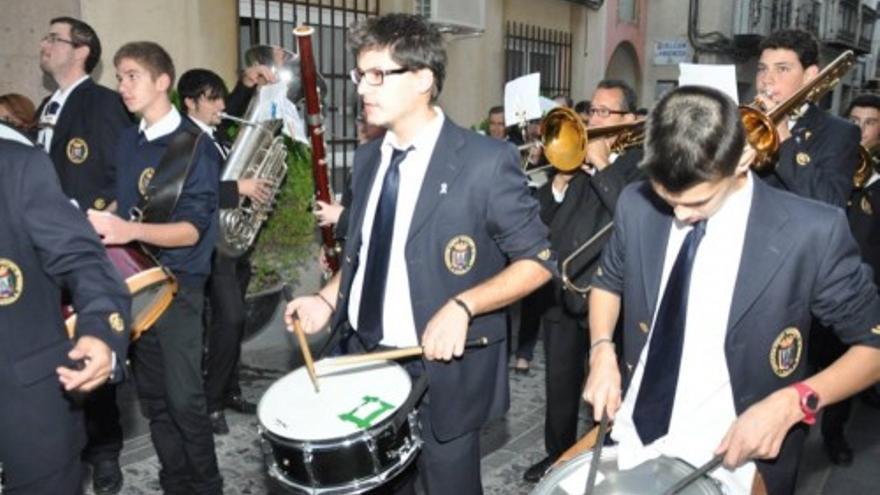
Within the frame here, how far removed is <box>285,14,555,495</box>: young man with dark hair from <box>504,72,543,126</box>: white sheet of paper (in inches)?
77.7

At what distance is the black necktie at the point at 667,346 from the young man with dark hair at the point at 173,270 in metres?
2.27

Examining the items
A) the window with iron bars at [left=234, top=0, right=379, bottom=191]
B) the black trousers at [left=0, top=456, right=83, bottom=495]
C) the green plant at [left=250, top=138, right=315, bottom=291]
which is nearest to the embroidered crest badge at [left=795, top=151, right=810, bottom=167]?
the black trousers at [left=0, top=456, right=83, bottom=495]

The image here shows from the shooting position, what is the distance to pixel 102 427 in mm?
4152

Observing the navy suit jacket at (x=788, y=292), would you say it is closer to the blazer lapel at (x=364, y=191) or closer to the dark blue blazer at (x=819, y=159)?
the blazer lapel at (x=364, y=191)

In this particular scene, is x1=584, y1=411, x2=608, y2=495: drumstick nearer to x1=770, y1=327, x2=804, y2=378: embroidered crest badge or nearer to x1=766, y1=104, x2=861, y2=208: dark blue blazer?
x1=770, y1=327, x2=804, y2=378: embroidered crest badge

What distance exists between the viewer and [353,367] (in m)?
2.64

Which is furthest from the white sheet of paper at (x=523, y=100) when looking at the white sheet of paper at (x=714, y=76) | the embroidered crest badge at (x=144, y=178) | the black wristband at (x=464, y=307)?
the black wristband at (x=464, y=307)

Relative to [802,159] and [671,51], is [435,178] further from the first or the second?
[671,51]

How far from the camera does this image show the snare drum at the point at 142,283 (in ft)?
9.55

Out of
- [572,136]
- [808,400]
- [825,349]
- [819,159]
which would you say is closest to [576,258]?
[572,136]

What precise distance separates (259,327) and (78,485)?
14.3 feet

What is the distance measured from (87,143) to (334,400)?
2.56 m

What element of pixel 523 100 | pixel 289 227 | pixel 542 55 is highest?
pixel 542 55

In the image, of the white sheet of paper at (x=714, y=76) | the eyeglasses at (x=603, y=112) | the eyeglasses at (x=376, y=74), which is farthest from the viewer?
the eyeglasses at (x=603, y=112)
